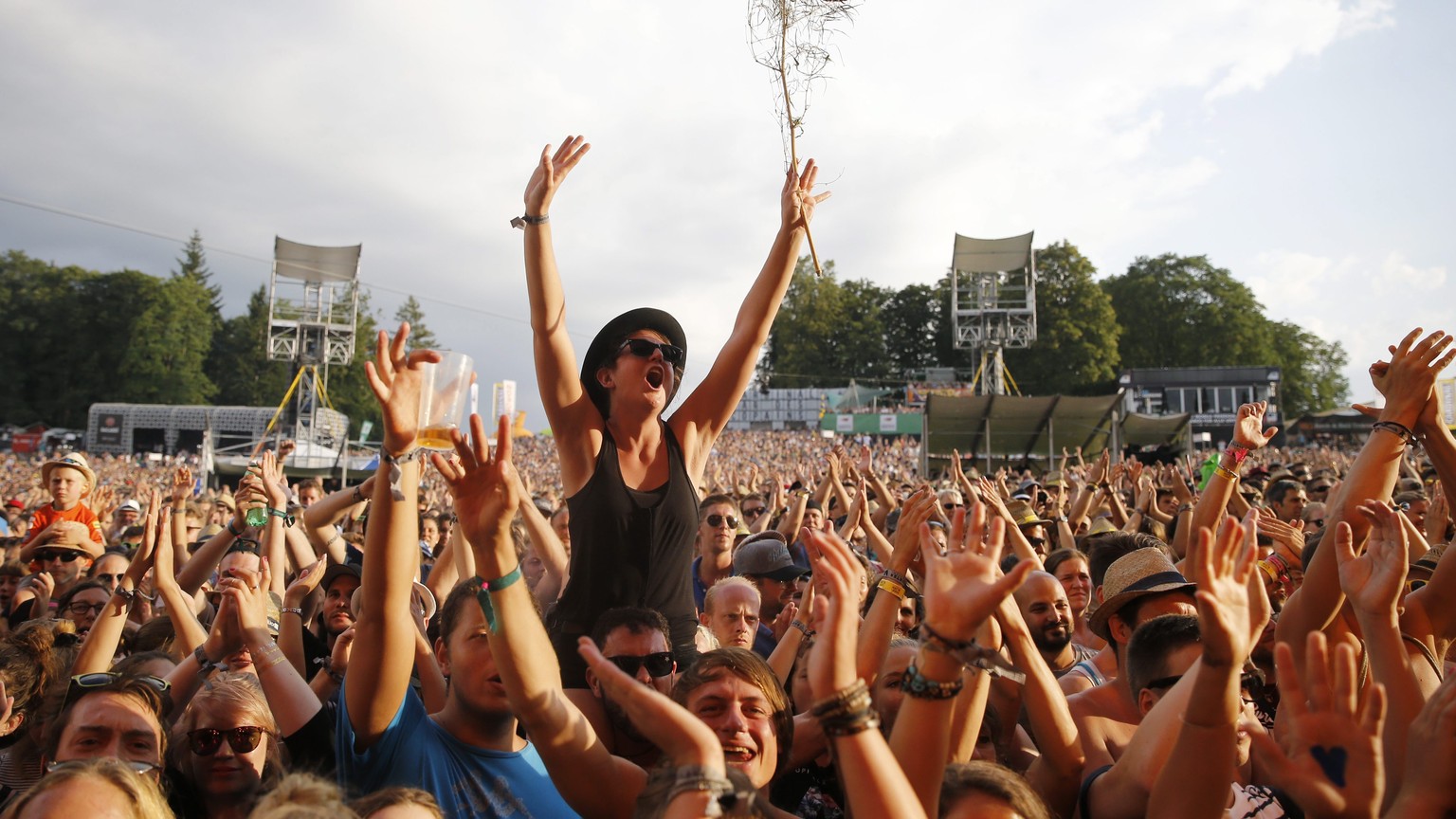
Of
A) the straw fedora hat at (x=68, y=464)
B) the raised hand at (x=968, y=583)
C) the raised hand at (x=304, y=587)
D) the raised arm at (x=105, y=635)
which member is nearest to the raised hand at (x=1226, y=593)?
the raised hand at (x=968, y=583)

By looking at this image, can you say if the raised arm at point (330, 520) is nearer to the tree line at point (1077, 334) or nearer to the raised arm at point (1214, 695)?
the raised arm at point (1214, 695)

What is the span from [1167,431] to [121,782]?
22.0 meters

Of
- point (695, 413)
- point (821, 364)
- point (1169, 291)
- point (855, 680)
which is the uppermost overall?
point (1169, 291)

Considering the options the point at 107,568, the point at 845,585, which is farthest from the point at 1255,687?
A: the point at 107,568

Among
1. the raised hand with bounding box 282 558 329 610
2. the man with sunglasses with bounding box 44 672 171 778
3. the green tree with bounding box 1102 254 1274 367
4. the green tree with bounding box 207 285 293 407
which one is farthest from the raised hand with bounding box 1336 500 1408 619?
the green tree with bounding box 207 285 293 407

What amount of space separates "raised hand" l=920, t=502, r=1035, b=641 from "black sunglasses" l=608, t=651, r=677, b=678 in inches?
40.4

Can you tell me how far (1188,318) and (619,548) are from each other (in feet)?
189

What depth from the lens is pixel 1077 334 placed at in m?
49.4

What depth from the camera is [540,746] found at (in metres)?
2.06

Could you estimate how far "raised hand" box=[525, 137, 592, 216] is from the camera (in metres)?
2.82

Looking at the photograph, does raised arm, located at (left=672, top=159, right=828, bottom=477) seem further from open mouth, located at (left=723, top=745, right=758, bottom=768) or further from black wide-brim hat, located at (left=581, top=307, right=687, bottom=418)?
open mouth, located at (left=723, top=745, right=758, bottom=768)

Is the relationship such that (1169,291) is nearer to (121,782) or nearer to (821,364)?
(821,364)

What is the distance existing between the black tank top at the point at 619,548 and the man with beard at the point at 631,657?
0.25 ft

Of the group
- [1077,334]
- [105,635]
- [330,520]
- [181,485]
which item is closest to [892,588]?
[105,635]
